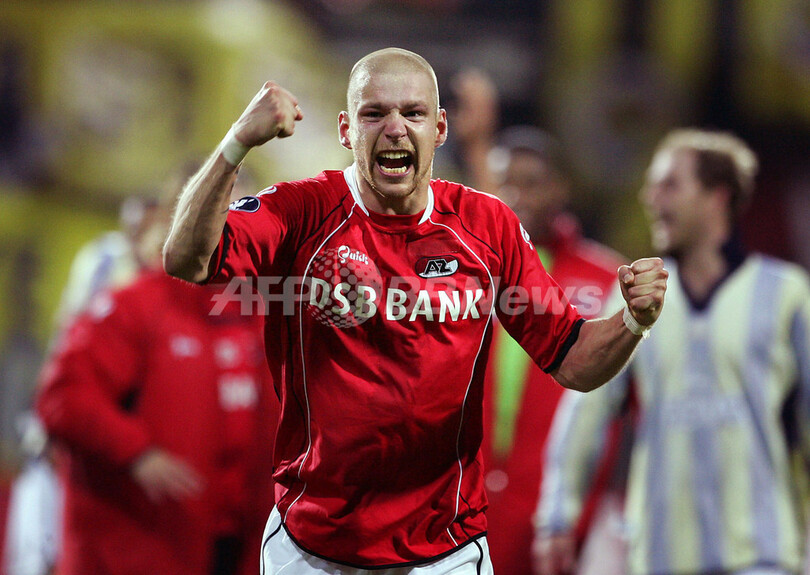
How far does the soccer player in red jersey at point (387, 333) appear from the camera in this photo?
277 centimetres

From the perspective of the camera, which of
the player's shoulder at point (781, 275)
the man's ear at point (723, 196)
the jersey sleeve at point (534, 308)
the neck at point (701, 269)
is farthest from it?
the man's ear at point (723, 196)

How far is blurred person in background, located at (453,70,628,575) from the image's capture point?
211 inches

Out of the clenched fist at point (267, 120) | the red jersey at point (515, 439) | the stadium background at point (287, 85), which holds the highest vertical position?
the stadium background at point (287, 85)

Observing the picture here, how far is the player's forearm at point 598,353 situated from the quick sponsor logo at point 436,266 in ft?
1.20

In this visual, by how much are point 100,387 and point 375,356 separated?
2597 mm

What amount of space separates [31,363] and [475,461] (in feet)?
32.5

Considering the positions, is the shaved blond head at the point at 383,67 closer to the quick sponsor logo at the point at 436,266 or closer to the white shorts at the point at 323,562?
the quick sponsor logo at the point at 436,266

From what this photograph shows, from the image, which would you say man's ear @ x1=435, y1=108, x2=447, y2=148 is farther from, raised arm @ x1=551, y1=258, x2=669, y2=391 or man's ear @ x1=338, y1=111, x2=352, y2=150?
raised arm @ x1=551, y1=258, x2=669, y2=391

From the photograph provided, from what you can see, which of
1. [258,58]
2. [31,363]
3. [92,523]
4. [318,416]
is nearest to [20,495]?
[92,523]

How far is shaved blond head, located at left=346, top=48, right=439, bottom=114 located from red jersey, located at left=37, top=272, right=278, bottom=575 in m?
2.48

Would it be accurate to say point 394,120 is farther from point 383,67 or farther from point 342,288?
point 342,288

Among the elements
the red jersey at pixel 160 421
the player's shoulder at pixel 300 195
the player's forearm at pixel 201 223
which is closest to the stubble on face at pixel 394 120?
the player's shoulder at pixel 300 195

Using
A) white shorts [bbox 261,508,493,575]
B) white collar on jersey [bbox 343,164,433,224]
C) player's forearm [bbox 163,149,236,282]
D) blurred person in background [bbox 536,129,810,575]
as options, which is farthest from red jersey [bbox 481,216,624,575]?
player's forearm [bbox 163,149,236,282]

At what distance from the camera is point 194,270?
98.8 inches
